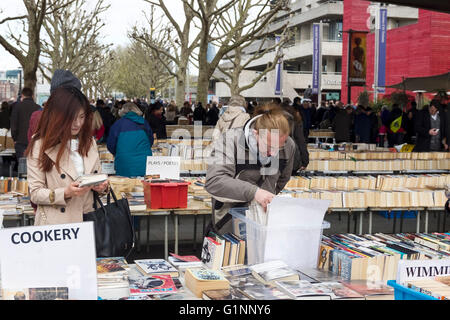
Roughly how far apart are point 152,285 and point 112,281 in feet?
0.83

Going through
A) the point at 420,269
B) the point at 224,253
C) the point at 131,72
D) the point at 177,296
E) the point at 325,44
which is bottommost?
the point at 177,296

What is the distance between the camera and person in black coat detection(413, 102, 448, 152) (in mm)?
12133

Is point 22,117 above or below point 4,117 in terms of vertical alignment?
below

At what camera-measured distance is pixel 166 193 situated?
5.95 meters

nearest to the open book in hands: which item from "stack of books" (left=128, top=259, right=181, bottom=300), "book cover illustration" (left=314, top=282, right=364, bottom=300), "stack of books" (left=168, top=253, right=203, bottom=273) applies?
"stack of books" (left=128, top=259, right=181, bottom=300)

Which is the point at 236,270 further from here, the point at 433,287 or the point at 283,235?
the point at 433,287

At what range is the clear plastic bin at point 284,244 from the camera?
3438 millimetres

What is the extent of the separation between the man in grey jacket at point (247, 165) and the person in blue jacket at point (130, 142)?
3218 mm

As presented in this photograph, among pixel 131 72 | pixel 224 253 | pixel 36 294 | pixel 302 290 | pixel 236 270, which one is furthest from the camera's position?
pixel 131 72

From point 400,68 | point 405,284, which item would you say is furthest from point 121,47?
point 405,284

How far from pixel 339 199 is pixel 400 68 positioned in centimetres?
3372

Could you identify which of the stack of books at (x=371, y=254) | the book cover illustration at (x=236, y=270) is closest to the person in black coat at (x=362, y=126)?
the stack of books at (x=371, y=254)

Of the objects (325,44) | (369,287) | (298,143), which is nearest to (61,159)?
(369,287)

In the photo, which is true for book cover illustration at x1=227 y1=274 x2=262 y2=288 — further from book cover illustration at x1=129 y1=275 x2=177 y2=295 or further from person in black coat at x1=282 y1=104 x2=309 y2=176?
person in black coat at x1=282 y1=104 x2=309 y2=176
